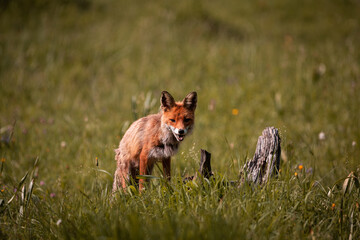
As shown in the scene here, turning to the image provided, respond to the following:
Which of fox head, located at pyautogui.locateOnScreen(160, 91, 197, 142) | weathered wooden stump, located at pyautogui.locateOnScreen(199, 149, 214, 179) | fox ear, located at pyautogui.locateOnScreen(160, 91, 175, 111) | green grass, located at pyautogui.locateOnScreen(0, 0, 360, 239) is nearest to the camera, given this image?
green grass, located at pyautogui.locateOnScreen(0, 0, 360, 239)

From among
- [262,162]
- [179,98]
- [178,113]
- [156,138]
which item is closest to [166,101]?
[178,113]

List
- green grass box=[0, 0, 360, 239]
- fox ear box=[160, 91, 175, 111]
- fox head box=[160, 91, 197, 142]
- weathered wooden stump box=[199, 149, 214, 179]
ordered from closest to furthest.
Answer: green grass box=[0, 0, 360, 239] → weathered wooden stump box=[199, 149, 214, 179] → fox head box=[160, 91, 197, 142] → fox ear box=[160, 91, 175, 111]

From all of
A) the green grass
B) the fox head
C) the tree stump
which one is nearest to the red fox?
the fox head

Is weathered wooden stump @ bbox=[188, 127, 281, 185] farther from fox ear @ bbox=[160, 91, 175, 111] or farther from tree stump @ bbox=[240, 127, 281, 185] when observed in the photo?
fox ear @ bbox=[160, 91, 175, 111]

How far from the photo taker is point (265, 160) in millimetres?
3633

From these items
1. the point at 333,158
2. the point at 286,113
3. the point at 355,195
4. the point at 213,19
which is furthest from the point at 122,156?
the point at 213,19

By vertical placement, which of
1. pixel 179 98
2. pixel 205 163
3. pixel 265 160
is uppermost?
pixel 179 98

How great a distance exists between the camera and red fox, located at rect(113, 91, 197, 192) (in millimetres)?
3895

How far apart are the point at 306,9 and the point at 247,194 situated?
18.6 m

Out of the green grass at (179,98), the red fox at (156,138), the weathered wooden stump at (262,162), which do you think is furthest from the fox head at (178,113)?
the weathered wooden stump at (262,162)

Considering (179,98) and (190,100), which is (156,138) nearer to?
(190,100)

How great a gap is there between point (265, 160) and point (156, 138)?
1542 mm

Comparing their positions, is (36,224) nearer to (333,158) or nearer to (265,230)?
(265,230)

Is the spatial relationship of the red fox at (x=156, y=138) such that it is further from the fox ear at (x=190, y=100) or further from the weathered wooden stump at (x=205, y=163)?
the weathered wooden stump at (x=205, y=163)
